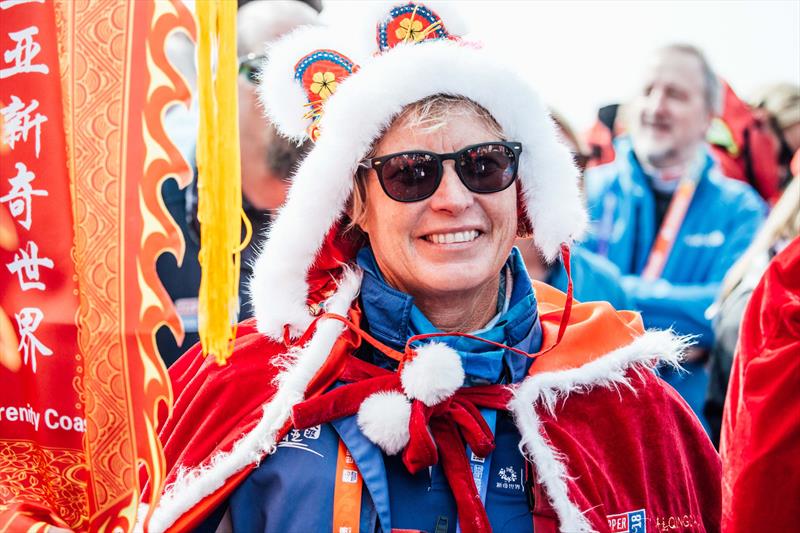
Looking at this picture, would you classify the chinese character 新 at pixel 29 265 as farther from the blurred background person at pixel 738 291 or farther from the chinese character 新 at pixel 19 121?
the blurred background person at pixel 738 291

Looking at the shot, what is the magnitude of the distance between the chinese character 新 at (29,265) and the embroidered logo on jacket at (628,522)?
5.12ft

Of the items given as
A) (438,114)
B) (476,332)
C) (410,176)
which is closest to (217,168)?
(410,176)

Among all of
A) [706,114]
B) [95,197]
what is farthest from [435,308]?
[706,114]

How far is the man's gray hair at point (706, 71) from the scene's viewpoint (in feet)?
18.7

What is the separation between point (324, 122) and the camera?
2.80 m

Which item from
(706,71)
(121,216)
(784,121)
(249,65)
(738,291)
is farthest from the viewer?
(784,121)

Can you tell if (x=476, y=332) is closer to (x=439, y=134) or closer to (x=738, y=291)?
(x=439, y=134)

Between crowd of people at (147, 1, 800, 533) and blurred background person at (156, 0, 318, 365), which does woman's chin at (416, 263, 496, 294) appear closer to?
crowd of people at (147, 1, 800, 533)

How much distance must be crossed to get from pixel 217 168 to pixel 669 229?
3704 mm

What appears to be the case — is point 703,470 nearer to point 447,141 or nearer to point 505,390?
point 505,390

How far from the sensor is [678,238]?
5.19 m

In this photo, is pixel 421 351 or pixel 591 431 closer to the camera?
pixel 421 351

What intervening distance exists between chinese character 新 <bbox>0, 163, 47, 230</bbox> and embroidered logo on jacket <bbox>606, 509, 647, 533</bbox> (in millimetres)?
1645

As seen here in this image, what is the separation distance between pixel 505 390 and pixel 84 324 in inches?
45.8
